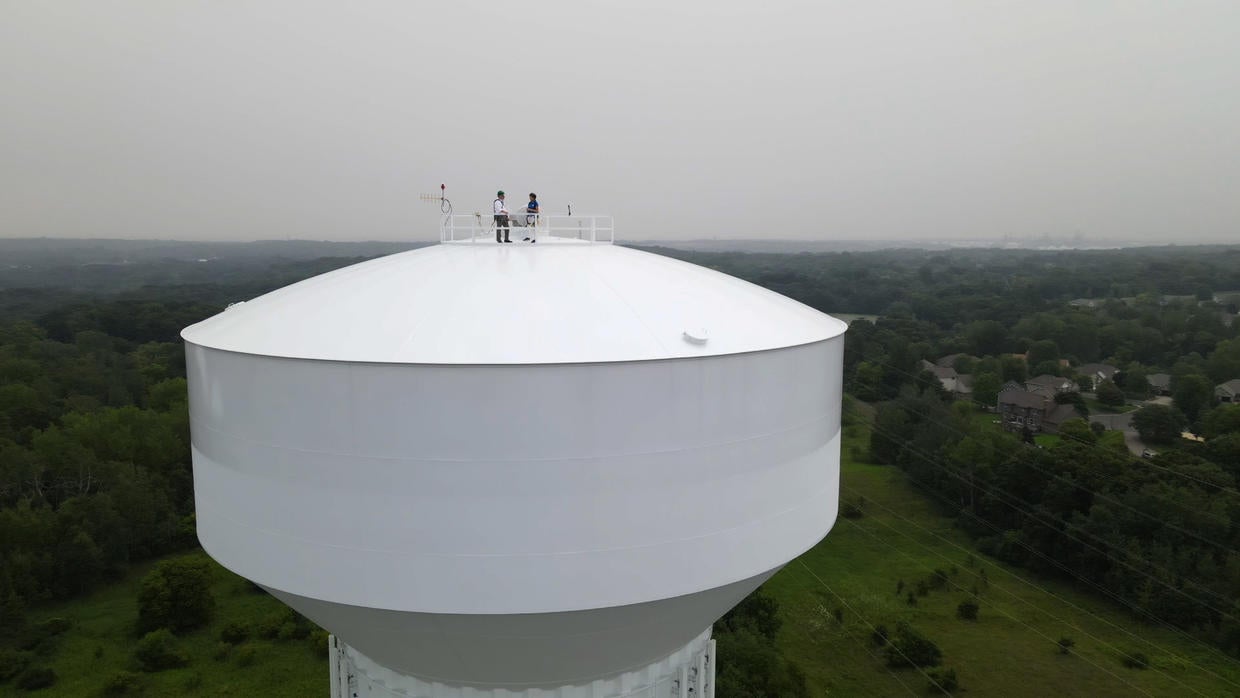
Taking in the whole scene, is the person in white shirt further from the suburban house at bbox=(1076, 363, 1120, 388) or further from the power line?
the suburban house at bbox=(1076, 363, 1120, 388)

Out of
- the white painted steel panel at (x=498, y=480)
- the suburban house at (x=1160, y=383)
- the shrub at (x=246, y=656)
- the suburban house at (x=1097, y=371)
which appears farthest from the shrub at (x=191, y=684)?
the suburban house at (x=1160, y=383)

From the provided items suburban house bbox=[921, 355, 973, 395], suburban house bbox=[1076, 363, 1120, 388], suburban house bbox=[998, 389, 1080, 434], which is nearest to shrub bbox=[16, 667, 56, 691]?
suburban house bbox=[998, 389, 1080, 434]

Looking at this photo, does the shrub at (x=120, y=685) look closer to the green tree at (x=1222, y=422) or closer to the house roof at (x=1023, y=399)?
the green tree at (x=1222, y=422)

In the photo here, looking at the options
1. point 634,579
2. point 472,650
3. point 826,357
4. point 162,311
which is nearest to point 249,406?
point 472,650

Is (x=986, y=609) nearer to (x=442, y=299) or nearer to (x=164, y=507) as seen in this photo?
(x=442, y=299)

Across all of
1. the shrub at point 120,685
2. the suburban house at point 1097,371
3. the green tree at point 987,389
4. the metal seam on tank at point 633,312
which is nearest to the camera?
the metal seam on tank at point 633,312

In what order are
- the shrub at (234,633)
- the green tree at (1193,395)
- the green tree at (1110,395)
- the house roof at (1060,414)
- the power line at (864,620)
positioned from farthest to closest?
the green tree at (1110,395)
the house roof at (1060,414)
the green tree at (1193,395)
the shrub at (234,633)
the power line at (864,620)

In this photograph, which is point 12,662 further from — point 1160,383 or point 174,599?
point 1160,383

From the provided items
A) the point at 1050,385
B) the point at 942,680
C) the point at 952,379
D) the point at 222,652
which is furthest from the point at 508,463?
the point at 952,379
